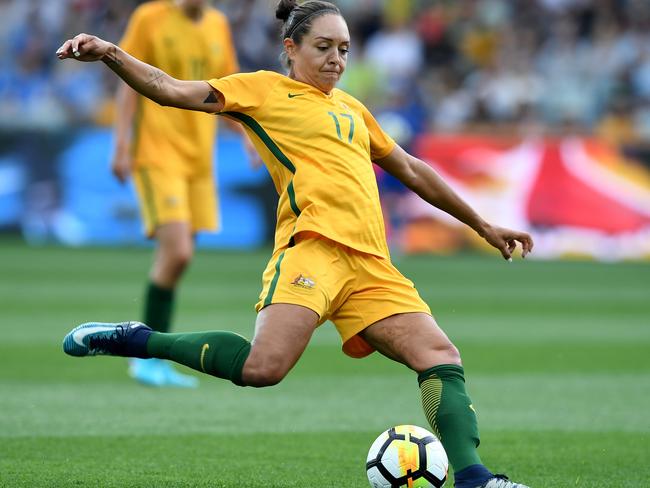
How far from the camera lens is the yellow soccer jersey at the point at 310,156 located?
5383 millimetres

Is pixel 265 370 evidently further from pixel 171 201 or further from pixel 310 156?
pixel 171 201

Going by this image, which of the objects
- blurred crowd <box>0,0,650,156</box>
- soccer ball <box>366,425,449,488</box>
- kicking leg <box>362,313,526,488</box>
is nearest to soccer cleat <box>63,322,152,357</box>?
kicking leg <box>362,313,526,488</box>

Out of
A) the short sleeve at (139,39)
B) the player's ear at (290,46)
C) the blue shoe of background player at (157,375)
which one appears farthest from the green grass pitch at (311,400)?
the short sleeve at (139,39)

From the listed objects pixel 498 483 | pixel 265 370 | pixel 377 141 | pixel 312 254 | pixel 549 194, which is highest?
pixel 549 194

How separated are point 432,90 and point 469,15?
2.22 metres

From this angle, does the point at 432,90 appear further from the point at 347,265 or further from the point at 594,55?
the point at 347,265

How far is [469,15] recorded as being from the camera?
23766 millimetres

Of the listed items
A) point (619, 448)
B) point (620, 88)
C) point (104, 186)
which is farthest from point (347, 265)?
point (620, 88)

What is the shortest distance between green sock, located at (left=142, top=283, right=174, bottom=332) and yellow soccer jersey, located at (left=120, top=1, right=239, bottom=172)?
3.04 ft

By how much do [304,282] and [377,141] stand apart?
2.91 ft

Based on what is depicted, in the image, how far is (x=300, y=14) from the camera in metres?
5.57

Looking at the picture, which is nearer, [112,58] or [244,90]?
[112,58]

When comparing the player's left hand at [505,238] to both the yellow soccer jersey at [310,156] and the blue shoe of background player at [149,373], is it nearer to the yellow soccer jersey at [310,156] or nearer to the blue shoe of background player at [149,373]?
the yellow soccer jersey at [310,156]

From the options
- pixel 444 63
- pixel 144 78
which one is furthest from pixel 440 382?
pixel 444 63
